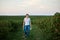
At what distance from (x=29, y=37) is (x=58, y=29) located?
61 centimetres

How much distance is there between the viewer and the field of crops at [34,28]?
369cm

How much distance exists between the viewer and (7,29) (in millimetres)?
3686

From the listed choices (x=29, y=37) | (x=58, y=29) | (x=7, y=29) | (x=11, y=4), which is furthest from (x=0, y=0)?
(x=58, y=29)

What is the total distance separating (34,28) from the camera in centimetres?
373

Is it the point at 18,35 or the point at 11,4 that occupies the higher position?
the point at 11,4

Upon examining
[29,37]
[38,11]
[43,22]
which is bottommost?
[29,37]

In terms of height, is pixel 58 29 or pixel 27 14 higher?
pixel 27 14

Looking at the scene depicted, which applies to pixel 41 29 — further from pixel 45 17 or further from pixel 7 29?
pixel 7 29

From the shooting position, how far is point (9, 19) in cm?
373

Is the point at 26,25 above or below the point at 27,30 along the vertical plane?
above

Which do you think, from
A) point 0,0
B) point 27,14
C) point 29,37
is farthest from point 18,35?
point 0,0

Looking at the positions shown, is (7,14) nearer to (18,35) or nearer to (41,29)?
(18,35)

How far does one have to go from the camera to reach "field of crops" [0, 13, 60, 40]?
3686mm

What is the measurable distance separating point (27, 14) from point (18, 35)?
46 centimetres
